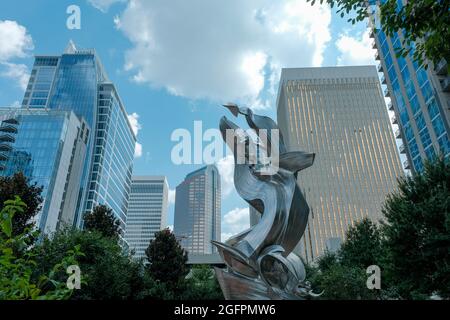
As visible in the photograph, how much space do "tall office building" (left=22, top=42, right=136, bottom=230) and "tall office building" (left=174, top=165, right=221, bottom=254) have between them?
91205mm

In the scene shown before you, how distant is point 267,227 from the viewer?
16.3 metres

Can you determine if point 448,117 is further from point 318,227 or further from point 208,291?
point 318,227

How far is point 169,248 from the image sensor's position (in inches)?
1038


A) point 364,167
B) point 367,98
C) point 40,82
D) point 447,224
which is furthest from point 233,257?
point 40,82

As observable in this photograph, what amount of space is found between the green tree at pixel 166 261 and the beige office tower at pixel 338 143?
1995 inches

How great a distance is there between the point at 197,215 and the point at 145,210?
128 ft

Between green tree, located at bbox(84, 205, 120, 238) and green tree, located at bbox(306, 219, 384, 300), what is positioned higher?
green tree, located at bbox(84, 205, 120, 238)

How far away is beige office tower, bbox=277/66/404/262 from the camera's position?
76062 mm

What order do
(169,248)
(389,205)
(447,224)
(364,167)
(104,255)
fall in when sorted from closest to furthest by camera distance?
(447,224)
(389,205)
(104,255)
(169,248)
(364,167)

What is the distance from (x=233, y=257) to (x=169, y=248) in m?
12.0
